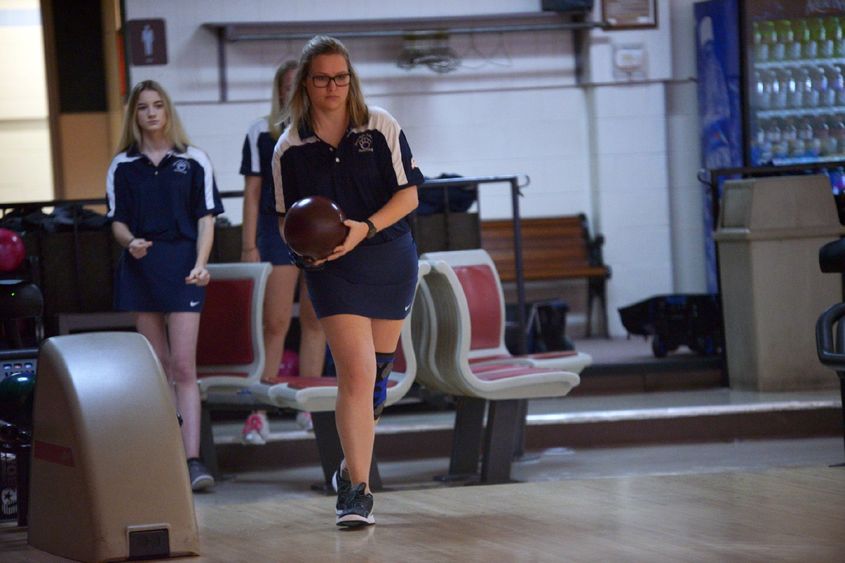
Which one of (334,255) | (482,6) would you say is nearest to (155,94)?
(334,255)

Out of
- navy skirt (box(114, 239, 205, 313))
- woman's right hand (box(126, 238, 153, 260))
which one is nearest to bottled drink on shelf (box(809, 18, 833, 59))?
navy skirt (box(114, 239, 205, 313))

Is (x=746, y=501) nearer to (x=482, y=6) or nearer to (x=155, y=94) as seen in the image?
(x=155, y=94)

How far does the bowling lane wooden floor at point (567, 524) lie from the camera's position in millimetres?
3443

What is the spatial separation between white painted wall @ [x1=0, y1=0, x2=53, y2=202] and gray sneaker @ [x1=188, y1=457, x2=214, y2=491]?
6.47 m

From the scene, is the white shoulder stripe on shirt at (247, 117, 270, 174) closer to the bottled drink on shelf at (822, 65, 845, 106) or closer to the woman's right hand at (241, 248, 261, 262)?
the woman's right hand at (241, 248, 261, 262)

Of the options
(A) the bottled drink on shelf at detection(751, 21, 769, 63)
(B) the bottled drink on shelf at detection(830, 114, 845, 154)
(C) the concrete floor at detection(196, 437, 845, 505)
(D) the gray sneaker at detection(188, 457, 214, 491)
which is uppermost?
(A) the bottled drink on shelf at detection(751, 21, 769, 63)

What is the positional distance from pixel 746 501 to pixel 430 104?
6839 millimetres

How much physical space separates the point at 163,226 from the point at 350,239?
6.33 ft

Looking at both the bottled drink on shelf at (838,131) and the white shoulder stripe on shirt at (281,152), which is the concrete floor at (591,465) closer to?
the white shoulder stripe on shirt at (281,152)

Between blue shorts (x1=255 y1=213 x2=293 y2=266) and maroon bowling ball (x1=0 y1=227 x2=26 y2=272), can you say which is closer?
maroon bowling ball (x1=0 y1=227 x2=26 y2=272)

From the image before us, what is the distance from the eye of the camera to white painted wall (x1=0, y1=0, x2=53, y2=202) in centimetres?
1145

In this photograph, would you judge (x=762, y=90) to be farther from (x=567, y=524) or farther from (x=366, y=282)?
(x=567, y=524)

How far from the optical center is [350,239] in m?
3.77

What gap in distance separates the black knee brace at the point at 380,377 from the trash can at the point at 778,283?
3.85 meters
